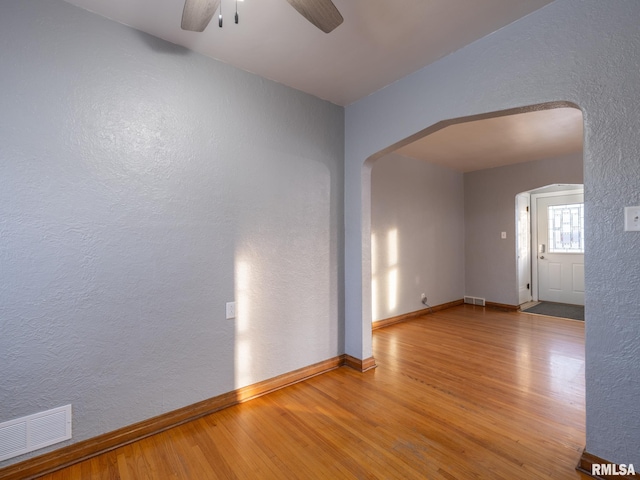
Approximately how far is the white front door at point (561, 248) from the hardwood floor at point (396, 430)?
3456mm

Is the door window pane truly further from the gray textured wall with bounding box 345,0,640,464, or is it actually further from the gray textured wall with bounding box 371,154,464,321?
the gray textured wall with bounding box 345,0,640,464

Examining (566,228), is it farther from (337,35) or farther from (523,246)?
(337,35)

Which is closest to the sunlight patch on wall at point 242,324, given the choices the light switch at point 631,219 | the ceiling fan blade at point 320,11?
the ceiling fan blade at point 320,11

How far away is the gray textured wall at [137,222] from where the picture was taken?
169 centimetres

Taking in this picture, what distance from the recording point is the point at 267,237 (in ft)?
8.59

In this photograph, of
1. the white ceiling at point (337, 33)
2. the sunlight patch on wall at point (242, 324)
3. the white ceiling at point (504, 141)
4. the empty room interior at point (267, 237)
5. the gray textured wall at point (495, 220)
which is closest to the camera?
the empty room interior at point (267, 237)

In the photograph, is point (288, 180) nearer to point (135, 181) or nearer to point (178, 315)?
point (135, 181)

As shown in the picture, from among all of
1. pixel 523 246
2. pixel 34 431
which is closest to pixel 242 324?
pixel 34 431

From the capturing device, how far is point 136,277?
6.61 ft

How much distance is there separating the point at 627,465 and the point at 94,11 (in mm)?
3831

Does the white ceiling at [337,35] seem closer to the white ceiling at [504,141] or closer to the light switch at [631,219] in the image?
the light switch at [631,219]

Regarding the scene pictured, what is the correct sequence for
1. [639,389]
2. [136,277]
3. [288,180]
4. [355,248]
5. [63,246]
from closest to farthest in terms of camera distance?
[639,389]
[63,246]
[136,277]
[288,180]
[355,248]

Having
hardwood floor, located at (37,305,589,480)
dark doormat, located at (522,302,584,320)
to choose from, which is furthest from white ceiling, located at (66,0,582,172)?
dark doormat, located at (522,302,584,320)

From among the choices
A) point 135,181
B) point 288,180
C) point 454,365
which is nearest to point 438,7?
point 288,180
